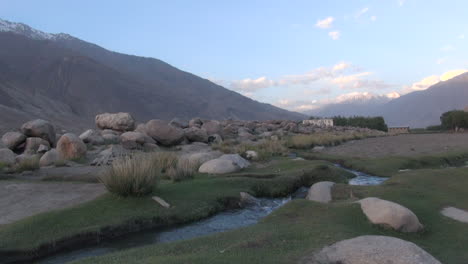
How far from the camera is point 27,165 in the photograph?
65.6 ft

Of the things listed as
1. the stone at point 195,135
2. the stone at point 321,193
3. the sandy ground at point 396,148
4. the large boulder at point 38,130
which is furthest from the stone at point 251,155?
the large boulder at point 38,130

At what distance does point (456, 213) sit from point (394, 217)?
8.14ft

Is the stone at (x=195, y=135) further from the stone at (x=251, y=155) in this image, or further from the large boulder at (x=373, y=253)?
the large boulder at (x=373, y=253)

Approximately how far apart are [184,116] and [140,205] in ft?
427

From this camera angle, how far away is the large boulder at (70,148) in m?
23.7

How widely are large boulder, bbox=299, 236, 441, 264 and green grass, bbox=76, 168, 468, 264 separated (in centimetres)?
32

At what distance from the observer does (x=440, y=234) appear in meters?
9.59

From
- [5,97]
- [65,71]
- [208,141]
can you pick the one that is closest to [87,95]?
[65,71]

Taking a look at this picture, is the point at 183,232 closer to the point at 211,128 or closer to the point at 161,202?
the point at 161,202

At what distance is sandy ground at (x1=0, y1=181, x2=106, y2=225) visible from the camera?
40.7 feet

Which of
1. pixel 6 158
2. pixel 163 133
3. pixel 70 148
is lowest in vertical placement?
pixel 6 158

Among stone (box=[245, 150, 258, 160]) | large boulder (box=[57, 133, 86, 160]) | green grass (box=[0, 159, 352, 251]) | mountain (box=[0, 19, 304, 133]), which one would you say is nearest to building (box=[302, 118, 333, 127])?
stone (box=[245, 150, 258, 160])

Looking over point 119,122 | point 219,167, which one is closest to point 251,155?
point 219,167

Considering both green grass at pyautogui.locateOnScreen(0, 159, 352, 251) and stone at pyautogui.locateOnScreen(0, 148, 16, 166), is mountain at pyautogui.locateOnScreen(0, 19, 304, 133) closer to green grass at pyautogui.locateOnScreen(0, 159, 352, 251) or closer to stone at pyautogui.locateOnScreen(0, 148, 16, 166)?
stone at pyautogui.locateOnScreen(0, 148, 16, 166)
